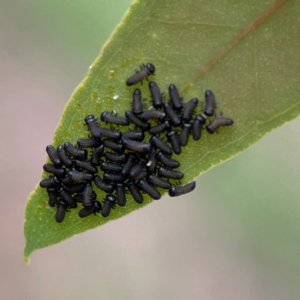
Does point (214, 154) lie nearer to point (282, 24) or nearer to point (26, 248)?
point (282, 24)

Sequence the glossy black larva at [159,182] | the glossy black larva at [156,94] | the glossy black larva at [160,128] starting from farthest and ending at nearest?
1. the glossy black larva at [159,182]
2. the glossy black larva at [160,128]
3. the glossy black larva at [156,94]

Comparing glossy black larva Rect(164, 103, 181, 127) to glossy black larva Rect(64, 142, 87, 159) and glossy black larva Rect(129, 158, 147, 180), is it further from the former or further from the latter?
glossy black larva Rect(64, 142, 87, 159)

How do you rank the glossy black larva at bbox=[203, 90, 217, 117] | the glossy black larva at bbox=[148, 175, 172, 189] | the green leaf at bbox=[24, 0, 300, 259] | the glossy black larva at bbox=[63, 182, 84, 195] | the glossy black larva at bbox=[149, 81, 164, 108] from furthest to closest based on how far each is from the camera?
1. the glossy black larva at bbox=[63, 182, 84, 195]
2. the glossy black larva at bbox=[148, 175, 172, 189]
3. the glossy black larva at bbox=[149, 81, 164, 108]
4. the glossy black larva at bbox=[203, 90, 217, 117]
5. the green leaf at bbox=[24, 0, 300, 259]

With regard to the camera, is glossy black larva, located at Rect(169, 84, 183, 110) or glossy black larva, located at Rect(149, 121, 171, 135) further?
glossy black larva, located at Rect(149, 121, 171, 135)

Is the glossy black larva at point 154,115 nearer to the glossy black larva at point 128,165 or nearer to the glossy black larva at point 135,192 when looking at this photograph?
the glossy black larva at point 128,165

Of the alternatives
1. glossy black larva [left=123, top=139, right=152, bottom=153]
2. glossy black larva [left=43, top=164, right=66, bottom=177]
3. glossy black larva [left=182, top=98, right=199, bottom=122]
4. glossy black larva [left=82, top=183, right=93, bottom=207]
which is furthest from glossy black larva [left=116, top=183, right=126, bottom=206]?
glossy black larva [left=182, top=98, right=199, bottom=122]

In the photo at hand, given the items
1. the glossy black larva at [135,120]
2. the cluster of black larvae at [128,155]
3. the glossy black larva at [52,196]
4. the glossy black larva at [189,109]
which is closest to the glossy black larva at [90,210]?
the cluster of black larvae at [128,155]

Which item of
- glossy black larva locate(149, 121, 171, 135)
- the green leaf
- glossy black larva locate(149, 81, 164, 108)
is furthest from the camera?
glossy black larva locate(149, 121, 171, 135)
